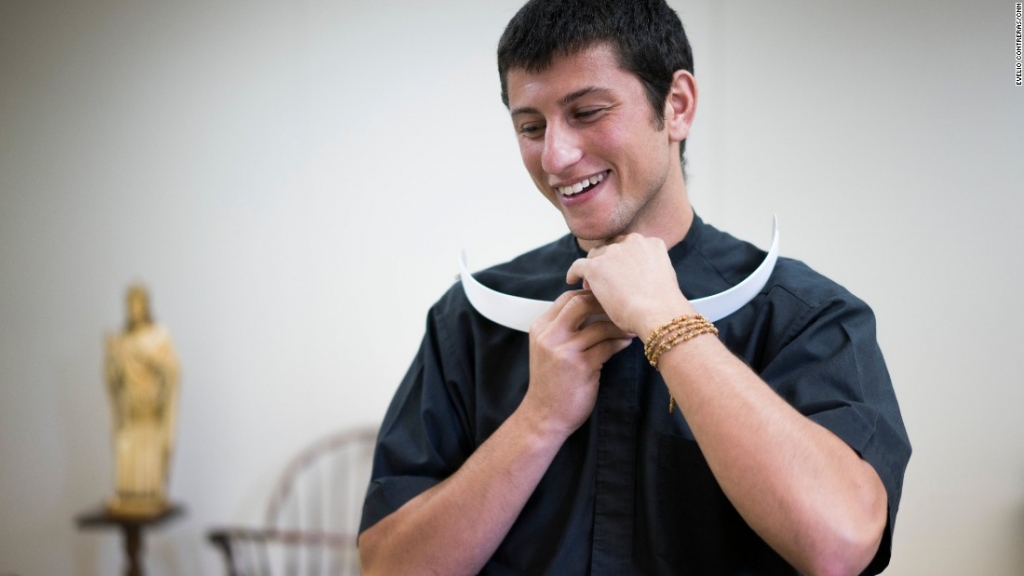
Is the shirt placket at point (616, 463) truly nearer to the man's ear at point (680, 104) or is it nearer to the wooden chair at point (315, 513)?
the man's ear at point (680, 104)

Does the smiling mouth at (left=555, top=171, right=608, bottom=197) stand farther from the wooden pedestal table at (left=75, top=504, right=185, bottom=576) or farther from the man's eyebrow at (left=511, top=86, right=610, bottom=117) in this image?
the wooden pedestal table at (left=75, top=504, right=185, bottom=576)

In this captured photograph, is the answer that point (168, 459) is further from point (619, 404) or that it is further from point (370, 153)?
point (619, 404)

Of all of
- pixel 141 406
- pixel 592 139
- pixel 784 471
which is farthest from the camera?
pixel 141 406

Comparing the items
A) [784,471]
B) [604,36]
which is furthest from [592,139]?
[784,471]

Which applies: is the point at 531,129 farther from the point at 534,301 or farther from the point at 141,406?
the point at 141,406

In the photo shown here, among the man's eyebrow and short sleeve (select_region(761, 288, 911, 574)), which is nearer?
short sleeve (select_region(761, 288, 911, 574))

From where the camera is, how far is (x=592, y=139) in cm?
115

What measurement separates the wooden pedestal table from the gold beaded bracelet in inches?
97.7

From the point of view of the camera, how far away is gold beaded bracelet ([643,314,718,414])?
99cm

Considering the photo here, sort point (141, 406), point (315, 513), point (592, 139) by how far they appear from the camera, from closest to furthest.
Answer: point (592, 139), point (141, 406), point (315, 513)

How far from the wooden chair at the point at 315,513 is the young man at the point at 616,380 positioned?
1817 millimetres

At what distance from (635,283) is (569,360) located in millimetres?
125

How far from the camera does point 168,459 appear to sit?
299cm

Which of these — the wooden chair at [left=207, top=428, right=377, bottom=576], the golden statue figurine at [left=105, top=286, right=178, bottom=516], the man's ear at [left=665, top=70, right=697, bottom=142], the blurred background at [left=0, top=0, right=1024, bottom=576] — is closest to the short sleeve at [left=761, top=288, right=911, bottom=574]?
the man's ear at [left=665, top=70, right=697, bottom=142]
